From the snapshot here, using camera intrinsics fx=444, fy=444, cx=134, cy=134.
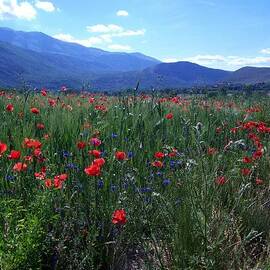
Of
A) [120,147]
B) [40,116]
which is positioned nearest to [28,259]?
[120,147]

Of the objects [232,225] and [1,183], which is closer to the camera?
[232,225]

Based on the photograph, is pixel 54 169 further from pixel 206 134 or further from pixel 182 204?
pixel 206 134

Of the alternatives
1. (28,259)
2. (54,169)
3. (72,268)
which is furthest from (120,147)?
(28,259)

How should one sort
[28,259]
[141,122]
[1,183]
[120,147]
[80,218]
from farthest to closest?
[141,122] → [120,147] → [1,183] → [80,218] → [28,259]

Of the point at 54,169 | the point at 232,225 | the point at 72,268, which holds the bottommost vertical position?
the point at 72,268

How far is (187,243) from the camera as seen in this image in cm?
244

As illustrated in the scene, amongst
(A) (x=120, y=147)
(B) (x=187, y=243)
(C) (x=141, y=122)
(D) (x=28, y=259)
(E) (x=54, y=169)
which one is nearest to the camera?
(D) (x=28, y=259)

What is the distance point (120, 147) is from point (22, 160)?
824 millimetres

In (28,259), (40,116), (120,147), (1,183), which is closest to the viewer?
(28,259)

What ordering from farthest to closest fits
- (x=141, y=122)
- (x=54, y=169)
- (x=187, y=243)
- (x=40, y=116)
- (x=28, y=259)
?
1. (x=40, y=116)
2. (x=141, y=122)
3. (x=54, y=169)
4. (x=187, y=243)
5. (x=28, y=259)

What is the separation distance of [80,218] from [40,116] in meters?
2.39

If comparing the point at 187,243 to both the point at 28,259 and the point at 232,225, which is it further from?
the point at 28,259

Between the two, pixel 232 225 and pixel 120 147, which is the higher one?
pixel 120 147

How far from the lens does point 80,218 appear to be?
105 inches
